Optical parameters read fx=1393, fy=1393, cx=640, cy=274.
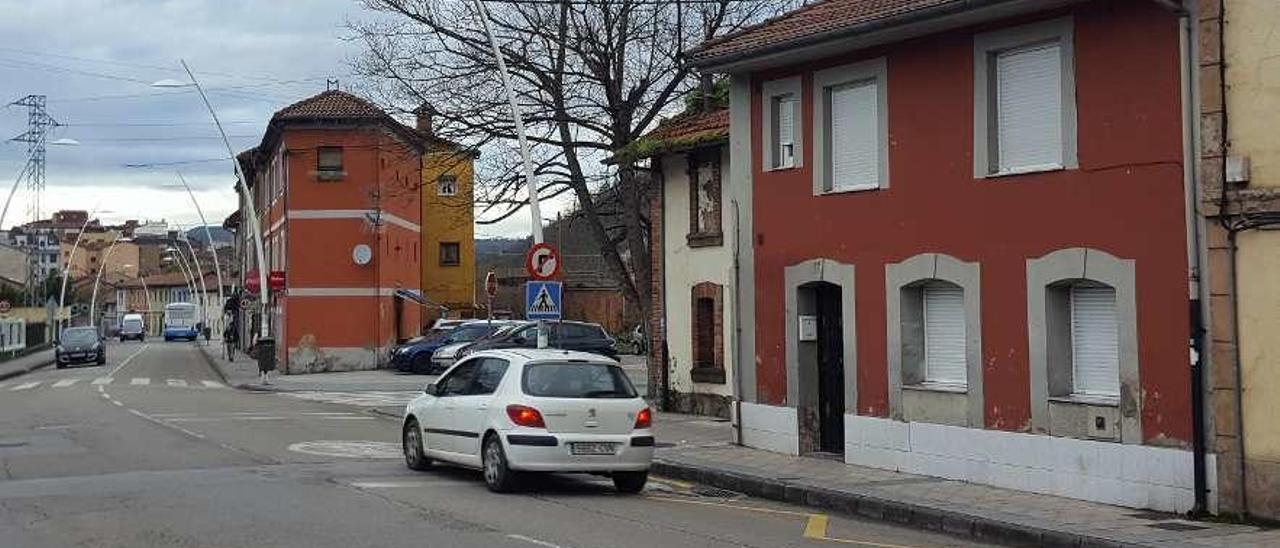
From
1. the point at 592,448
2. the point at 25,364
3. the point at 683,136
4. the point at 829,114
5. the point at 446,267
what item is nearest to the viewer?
the point at 592,448

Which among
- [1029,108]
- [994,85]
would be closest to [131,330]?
[994,85]

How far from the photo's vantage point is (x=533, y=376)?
49.3ft

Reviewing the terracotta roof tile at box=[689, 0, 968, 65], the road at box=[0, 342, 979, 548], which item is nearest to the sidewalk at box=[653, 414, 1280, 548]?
the road at box=[0, 342, 979, 548]

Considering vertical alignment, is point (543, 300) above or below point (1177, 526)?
above

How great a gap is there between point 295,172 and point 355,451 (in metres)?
29.5

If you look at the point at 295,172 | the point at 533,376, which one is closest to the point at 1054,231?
the point at 533,376

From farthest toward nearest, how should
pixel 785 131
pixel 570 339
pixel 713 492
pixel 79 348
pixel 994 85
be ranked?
pixel 79 348, pixel 570 339, pixel 785 131, pixel 713 492, pixel 994 85

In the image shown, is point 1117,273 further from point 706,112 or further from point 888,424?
point 706,112

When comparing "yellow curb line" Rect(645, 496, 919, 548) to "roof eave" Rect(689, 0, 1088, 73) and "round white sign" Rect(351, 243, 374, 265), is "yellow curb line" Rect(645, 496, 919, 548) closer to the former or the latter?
"roof eave" Rect(689, 0, 1088, 73)

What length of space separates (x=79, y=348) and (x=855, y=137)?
4789cm

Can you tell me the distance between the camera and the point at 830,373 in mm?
18609

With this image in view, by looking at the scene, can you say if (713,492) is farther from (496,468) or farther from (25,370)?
(25,370)

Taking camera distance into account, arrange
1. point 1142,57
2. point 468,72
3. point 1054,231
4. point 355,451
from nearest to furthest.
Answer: point 1142,57 → point 1054,231 → point 355,451 → point 468,72

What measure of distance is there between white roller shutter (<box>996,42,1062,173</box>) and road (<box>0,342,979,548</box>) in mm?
4405
